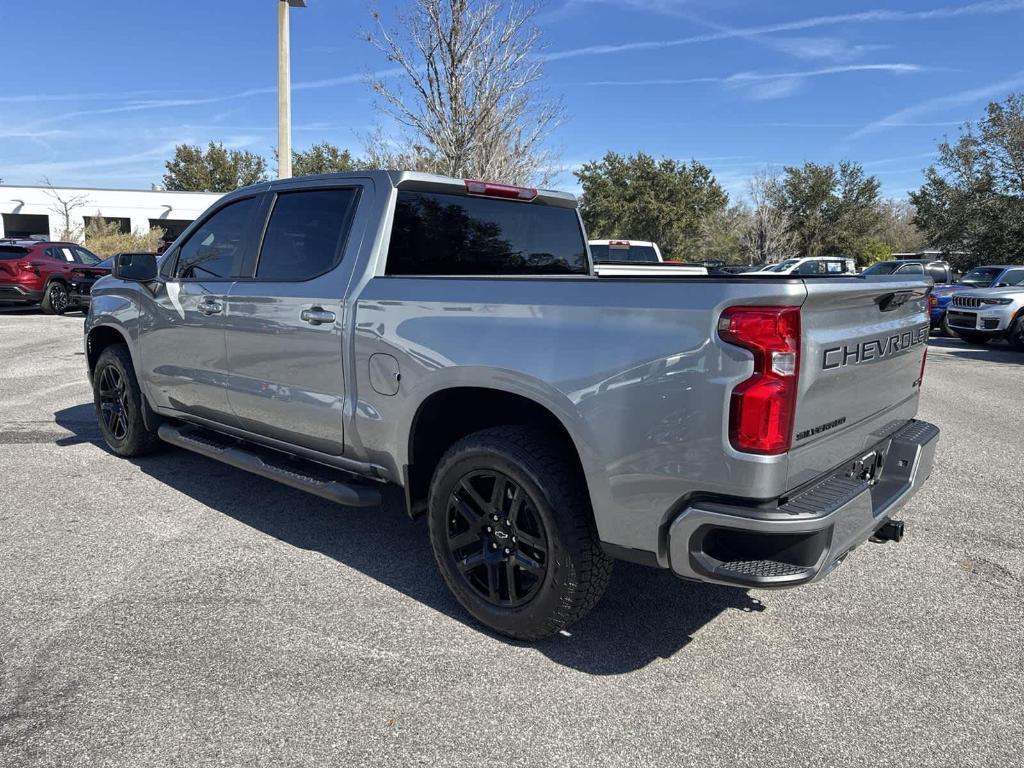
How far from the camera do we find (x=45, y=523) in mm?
4340

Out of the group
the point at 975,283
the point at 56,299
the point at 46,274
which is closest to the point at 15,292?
the point at 46,274

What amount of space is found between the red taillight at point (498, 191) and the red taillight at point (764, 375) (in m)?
1.98

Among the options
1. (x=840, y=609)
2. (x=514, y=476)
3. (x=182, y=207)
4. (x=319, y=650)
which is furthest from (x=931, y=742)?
(x=182, y=207)

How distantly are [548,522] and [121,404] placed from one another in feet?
13.5

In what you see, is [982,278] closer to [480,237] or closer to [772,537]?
A: [480,237]

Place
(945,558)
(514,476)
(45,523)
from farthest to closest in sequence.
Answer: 1. (45,523)
2. (945,558)
3. (514,476)

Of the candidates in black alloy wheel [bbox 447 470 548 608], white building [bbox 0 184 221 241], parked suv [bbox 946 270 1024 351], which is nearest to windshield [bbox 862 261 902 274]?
parked suv [bbox 946 270 1024 351]

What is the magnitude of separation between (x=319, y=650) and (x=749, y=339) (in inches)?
80.1

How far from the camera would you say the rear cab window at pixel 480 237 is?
3.70m

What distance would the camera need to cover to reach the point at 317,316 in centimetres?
365

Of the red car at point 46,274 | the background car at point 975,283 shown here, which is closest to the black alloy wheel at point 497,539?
the background car at point 975,283

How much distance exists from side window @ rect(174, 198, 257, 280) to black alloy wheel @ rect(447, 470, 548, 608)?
7.08 ft

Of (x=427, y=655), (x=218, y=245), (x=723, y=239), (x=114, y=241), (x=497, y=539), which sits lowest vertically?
(x=427, y=655)

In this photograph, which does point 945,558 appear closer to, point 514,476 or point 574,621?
point 574,621
